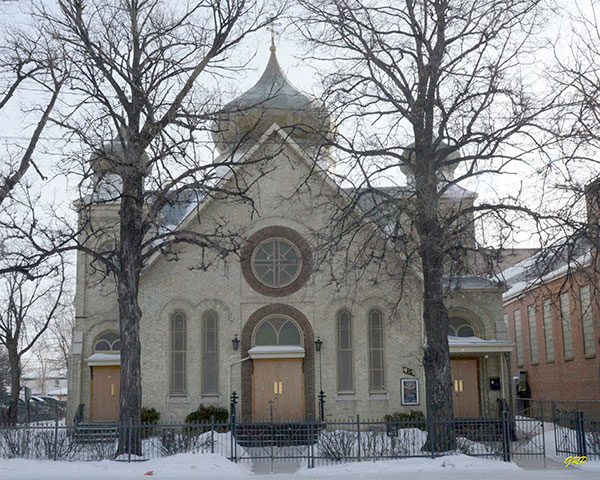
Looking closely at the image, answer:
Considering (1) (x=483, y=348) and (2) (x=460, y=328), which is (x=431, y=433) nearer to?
(1) (x=483, y=348)

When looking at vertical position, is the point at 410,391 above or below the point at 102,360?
below

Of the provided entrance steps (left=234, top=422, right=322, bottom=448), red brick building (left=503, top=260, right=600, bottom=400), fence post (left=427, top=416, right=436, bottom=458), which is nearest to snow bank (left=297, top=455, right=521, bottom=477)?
fence post (left=427, top=416, right=436, bottom=458)

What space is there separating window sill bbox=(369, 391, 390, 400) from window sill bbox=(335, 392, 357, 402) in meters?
0.56

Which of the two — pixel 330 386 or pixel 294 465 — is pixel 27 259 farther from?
pixel 330 386

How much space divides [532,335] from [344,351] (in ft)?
45.8

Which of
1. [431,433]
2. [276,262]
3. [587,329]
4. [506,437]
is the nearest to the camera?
[506,437]

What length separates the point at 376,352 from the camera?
87.5ft

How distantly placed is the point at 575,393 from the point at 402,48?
1735cm

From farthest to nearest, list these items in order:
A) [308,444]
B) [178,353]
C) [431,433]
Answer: [178,353] → [308,444] → [431,433]

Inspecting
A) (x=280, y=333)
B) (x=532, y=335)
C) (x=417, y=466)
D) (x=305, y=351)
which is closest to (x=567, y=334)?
(x=532, y=335)

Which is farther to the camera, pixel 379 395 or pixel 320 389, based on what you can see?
pixel 379 395

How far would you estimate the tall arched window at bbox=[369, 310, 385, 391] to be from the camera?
26422 mm

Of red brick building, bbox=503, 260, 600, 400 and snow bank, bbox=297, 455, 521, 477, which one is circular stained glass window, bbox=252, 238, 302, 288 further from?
snow bank, bbox=297, 455, 521, 477

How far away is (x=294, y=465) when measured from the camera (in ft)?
62.2
